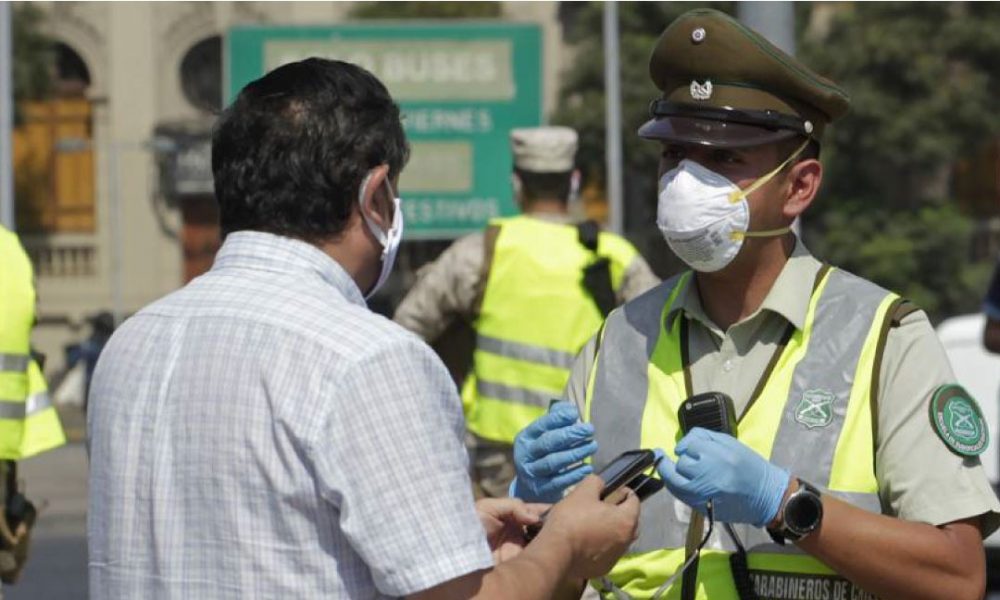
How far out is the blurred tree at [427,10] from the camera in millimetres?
34156

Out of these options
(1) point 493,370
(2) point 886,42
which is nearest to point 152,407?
(1) point 493,370

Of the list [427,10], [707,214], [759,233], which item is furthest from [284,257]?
[427,10]

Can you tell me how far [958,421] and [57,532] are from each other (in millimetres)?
12235

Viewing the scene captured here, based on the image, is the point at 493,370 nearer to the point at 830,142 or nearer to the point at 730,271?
the point at 730,271

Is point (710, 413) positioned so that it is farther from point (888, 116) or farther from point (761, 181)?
point (888, 116)

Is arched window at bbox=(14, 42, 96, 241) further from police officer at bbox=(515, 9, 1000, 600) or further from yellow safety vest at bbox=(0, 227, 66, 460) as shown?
police officer at bbox=(515, 9, 1000, 600)

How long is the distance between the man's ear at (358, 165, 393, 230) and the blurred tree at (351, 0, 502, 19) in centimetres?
3122

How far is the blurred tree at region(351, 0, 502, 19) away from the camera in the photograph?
34.2 m

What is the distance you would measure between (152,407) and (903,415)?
115 centimetres

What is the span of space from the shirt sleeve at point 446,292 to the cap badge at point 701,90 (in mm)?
2993

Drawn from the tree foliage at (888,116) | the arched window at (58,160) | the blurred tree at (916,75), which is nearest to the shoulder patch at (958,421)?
the tree foliage at (888,116)

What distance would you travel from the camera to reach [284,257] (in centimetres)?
284

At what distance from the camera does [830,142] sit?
105 ft

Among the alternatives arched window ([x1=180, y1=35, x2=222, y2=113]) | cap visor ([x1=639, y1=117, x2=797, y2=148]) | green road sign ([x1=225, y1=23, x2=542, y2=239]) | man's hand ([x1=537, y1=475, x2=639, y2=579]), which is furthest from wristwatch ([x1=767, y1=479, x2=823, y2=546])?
arched window ([x1=180, y1=35, x2=222, y2=113])
